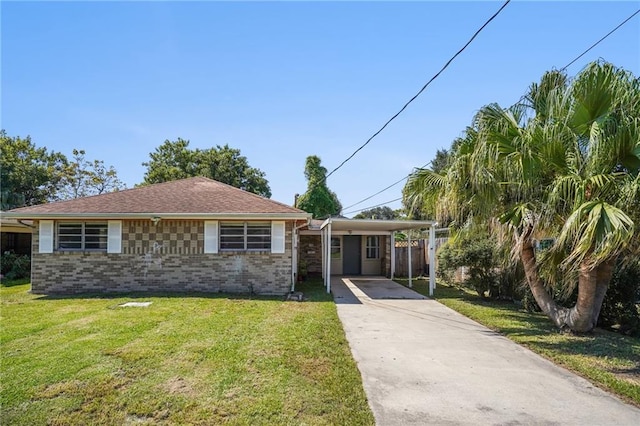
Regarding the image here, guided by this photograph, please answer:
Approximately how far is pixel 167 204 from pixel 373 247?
10119 mm

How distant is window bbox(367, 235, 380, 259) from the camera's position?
714 inches

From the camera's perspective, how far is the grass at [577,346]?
4777 mm

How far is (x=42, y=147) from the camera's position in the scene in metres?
30.1

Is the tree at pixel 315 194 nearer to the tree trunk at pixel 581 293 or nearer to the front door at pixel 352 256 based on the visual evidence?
the front door at pixel 352 256

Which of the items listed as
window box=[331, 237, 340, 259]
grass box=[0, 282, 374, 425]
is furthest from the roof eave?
window box=[331, 237, 340, 259]

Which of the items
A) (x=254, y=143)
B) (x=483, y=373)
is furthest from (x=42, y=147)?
(x=483, y=373)

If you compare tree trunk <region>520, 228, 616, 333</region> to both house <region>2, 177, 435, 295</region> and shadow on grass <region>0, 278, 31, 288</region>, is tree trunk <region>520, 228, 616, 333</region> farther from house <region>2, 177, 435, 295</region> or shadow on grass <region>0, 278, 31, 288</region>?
shadow on grass <region>0, 278, 31, 288</region>

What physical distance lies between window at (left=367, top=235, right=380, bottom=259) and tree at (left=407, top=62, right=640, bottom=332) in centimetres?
1018

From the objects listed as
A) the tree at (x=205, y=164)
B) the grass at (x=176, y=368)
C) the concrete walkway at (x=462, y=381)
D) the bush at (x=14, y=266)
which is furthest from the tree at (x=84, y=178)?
the concrete walkway at (x=462, y=381)

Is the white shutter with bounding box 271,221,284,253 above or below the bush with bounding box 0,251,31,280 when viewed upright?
above

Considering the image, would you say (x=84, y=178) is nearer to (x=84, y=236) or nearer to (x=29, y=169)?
(x=29, y=169)

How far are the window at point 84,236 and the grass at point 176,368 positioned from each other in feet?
11.3

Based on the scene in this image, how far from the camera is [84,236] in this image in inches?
460

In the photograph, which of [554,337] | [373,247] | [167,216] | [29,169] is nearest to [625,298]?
[554,337]
